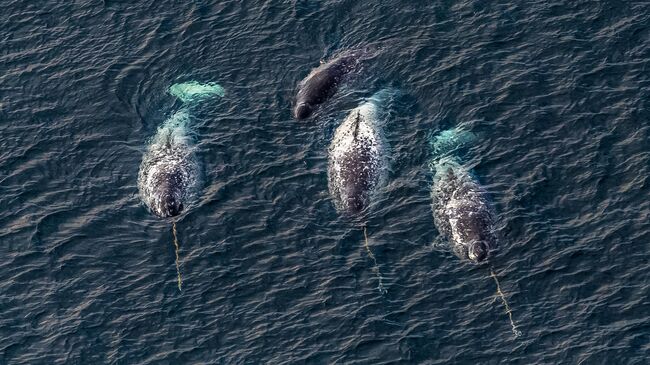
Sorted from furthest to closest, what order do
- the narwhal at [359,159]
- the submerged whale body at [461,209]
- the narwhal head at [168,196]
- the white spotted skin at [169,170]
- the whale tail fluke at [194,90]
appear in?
the whale tail fluke at [194,90] < the white spotted skin at [169,170] < the narwhal head at [168,196] < the narwhal at [359,159] < the submerged whale body at [461,209]

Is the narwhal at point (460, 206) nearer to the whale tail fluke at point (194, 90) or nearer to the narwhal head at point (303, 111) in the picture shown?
the narwhal head at point (303, 111)

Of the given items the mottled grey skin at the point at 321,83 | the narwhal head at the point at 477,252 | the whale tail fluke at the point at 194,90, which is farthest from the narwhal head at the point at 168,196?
the narwhal head at the point at 477,252

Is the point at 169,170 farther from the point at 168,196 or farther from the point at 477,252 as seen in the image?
the point at 477,252

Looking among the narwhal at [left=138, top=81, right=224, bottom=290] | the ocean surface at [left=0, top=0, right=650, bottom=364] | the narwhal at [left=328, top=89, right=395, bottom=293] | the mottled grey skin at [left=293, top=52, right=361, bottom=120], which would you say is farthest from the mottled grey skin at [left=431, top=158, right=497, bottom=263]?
the narwhal at [left=138, top=81, right=224, bottom=290]

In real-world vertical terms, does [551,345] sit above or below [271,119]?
below

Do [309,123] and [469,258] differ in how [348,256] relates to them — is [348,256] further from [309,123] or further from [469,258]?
[309,123]

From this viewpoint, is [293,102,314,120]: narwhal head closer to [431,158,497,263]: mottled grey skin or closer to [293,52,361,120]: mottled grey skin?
[293,52,361,120]: mottled grey skin

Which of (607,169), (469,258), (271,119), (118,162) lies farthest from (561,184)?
(118,162)
